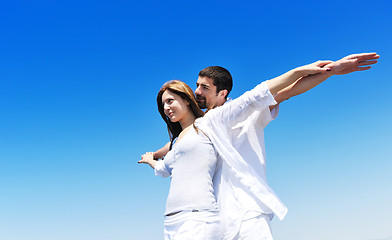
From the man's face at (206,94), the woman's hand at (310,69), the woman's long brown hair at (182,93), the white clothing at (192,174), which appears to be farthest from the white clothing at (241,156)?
the man's face at (206,94)

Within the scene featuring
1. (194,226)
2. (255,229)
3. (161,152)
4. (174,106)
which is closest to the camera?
(194,226)

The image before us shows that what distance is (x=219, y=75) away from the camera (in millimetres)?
5441

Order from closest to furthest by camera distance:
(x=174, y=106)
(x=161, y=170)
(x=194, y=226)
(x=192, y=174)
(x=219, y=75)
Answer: (x=194, y=226)
(x=192, y=174)
(x=174, y=106)
(x=161, y=170)
(x=219, y=75)

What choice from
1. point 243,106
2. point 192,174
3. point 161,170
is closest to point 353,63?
point 243,106

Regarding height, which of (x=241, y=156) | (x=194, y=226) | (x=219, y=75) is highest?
(x=219, y=75)

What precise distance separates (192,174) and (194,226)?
607 mm

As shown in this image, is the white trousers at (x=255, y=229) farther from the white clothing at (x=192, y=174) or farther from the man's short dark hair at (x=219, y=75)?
the man's short dark hair at (x=219, y=75)

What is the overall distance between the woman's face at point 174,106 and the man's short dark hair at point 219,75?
64 centimetres

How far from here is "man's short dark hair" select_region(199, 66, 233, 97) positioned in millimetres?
5414

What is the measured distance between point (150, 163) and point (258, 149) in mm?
1927

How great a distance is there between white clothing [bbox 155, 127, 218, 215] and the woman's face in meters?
0.39

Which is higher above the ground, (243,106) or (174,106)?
(174,106)

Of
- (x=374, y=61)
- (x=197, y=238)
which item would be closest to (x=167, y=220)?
(x=197, y=238)

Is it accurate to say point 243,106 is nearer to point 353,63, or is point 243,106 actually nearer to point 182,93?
point 182,93
